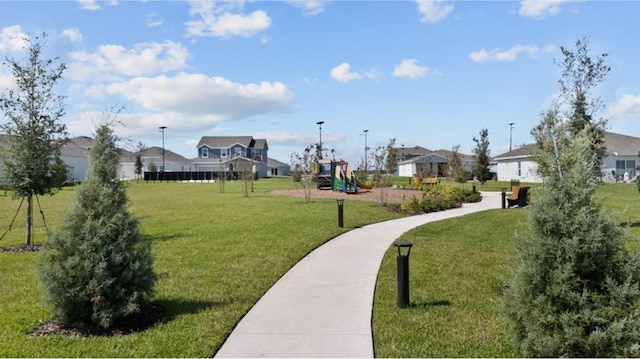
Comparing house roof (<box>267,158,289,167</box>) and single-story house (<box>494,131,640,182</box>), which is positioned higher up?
house roof (<box>267,158,289,167</box>)

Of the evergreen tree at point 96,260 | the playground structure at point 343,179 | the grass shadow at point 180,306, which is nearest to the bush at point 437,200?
the playground structure at point 343,179

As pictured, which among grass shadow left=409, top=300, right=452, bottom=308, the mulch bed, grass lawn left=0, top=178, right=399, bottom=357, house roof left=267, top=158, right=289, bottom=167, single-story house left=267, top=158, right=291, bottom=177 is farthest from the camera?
house roof left=267, top=158, right=289, bottom=167

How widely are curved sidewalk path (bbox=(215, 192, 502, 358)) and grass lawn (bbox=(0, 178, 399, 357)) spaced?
0.81 feet

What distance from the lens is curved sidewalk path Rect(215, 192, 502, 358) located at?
4.66m

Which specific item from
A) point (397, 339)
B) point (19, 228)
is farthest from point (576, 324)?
point (19, 228)

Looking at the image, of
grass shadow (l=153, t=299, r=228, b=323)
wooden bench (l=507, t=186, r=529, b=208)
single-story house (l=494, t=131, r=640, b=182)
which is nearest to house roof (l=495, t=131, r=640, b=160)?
single-story house (l=494, t=131, r=640, b=182)

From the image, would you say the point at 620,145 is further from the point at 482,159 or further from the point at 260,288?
the point at 260,288

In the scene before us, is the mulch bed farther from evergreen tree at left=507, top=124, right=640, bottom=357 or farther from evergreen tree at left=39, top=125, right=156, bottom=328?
evergreen tree at left=507, top=124, right=640, bottom=357

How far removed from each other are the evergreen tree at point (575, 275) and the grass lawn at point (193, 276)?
313cm

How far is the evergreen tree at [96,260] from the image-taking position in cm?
513

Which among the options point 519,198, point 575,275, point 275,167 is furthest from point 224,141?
point 575,275

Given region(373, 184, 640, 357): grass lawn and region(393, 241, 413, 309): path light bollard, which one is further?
region(393, 241, 413, 309): path light bollard

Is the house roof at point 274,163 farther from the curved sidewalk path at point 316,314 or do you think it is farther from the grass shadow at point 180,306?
the grass shadow at point 180,306

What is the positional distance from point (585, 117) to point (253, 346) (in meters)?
11.2
